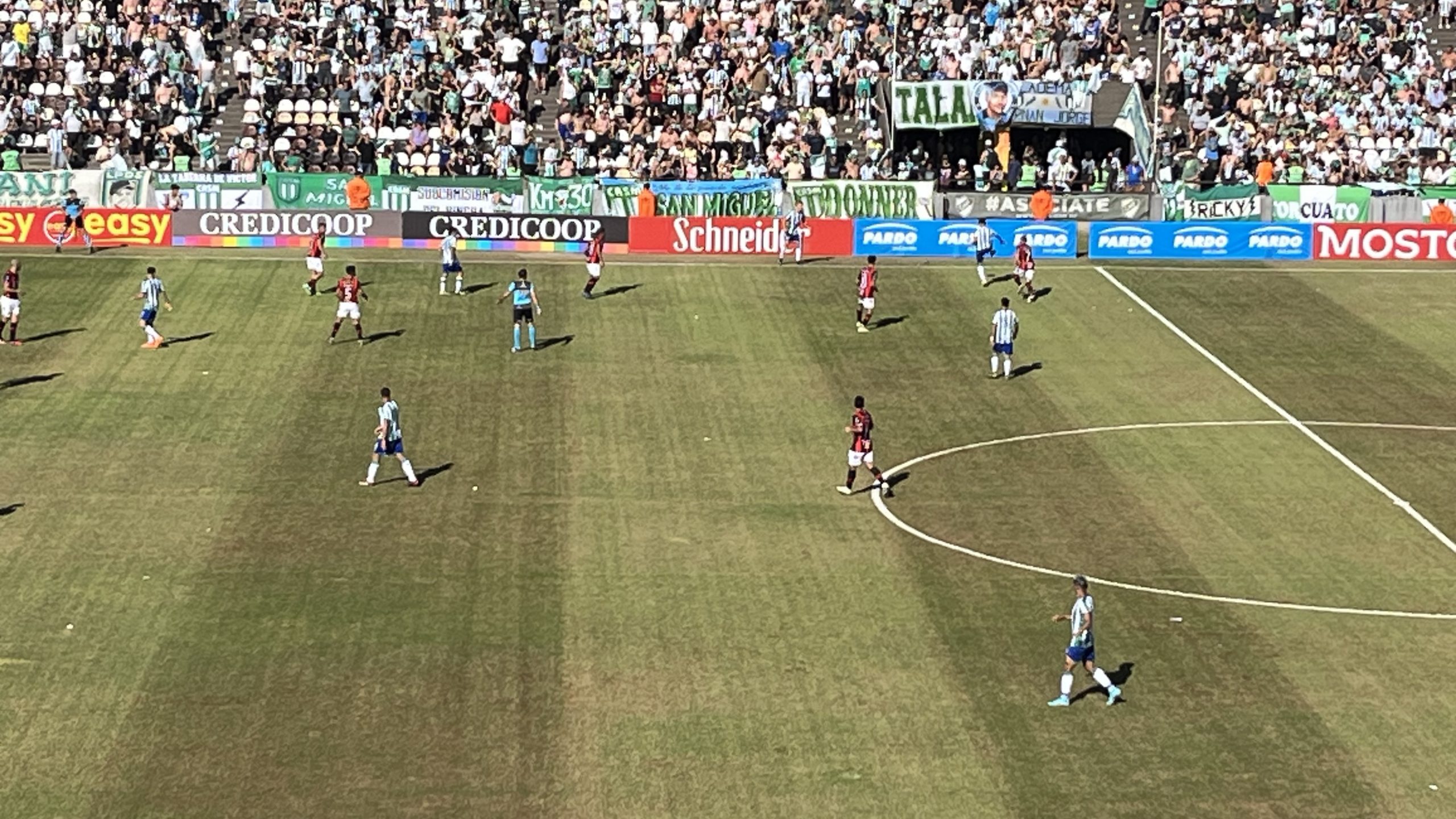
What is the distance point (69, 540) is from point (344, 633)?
738cm

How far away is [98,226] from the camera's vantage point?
69.0 meters

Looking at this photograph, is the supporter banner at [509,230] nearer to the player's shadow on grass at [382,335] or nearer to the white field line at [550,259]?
the white field line at [550,259]

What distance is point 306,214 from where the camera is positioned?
2763 inches

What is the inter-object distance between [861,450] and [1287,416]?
42.6ft

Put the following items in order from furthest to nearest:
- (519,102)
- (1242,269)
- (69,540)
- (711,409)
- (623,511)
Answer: (519,102), (1242,269), (711,409), (623,511), (69,540)

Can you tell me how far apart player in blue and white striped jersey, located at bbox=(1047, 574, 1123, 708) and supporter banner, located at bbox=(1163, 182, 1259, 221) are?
4679 cm

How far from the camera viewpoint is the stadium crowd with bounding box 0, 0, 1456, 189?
7875cm

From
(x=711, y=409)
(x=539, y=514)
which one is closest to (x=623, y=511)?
(x=539, y=514)

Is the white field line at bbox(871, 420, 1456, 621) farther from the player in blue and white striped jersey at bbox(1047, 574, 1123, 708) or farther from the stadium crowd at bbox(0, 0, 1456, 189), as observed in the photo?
the stadium crowd at bbox(0, 0, 1456, 189)

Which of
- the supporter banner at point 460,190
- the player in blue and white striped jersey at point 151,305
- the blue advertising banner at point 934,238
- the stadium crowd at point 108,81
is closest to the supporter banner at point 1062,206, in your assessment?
Result: the blue advertising banner at point 934,238

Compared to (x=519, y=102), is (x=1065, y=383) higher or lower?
lower

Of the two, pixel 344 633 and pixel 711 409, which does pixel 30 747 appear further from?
pixel 711 409

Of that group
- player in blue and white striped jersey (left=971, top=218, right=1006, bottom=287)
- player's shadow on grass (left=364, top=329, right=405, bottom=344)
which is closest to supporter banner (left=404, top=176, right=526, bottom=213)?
player in blue and white striped jersey (left=971, top=218, right=1006, bottom=287)

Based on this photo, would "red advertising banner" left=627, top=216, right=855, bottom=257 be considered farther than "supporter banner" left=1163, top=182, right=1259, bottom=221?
No
